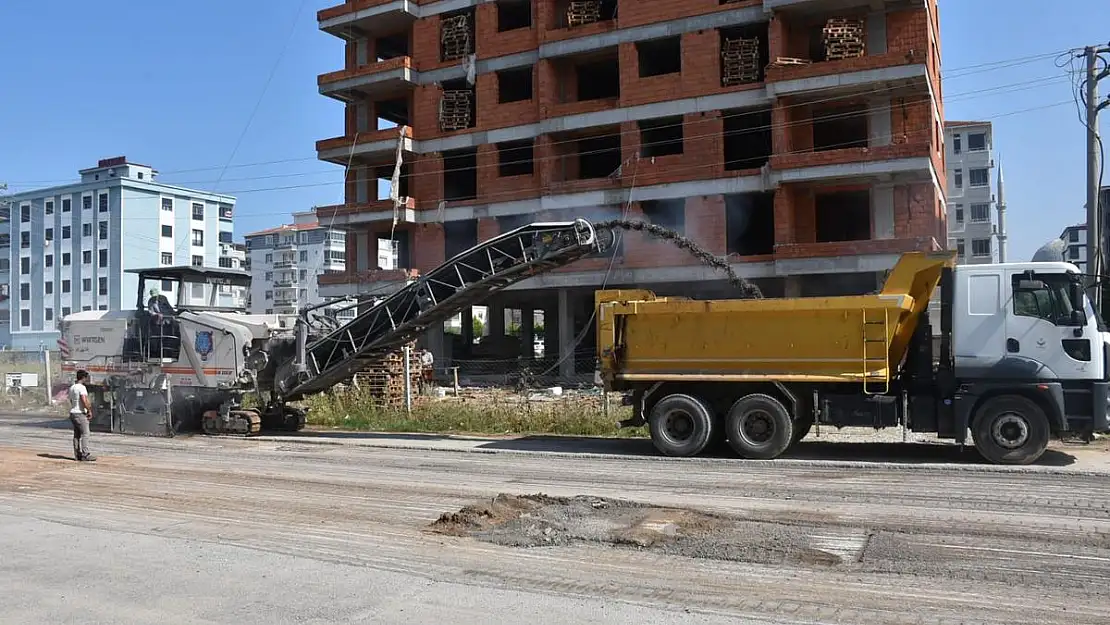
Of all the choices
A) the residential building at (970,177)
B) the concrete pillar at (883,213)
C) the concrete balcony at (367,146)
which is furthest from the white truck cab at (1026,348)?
the residential building at (970,177)

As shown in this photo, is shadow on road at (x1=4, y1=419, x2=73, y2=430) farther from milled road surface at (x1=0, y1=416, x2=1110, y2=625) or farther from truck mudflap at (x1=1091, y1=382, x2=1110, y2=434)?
truck mudflap at (x1=1091, y1=382, x2=1110, y2=434)

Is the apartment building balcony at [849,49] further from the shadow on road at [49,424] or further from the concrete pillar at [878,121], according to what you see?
the shadow on road at [49,424]

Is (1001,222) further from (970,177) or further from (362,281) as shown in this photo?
(362,281)

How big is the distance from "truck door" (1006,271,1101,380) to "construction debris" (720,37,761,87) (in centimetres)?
2440

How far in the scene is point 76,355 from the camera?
21.4 m

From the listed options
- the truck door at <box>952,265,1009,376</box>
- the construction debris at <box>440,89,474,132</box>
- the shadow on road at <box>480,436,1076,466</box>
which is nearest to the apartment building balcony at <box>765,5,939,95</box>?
the construction debris at <box>440,89,474,132</box>

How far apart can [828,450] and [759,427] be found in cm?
204

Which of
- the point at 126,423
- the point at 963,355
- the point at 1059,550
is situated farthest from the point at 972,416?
the point at 126,423

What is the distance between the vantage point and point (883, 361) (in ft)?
44.6

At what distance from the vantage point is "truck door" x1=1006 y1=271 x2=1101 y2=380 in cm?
1274

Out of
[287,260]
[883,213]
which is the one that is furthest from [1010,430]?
[287,260]

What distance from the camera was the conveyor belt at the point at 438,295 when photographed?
16922mm

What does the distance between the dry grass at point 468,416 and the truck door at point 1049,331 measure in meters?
7.56

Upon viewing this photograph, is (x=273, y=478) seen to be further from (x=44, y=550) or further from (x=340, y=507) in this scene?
(x=44, y=550)
